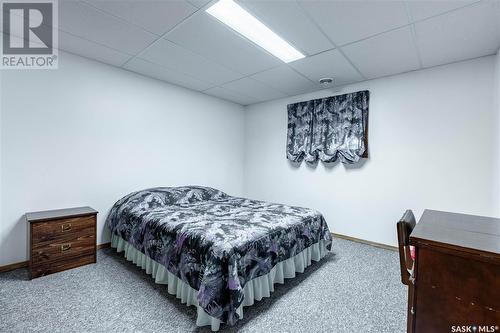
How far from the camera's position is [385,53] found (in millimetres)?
2617

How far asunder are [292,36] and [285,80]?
1223 mm

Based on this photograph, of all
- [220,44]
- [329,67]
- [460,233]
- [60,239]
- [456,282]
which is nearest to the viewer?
[456,282]

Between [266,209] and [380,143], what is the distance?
1.98m

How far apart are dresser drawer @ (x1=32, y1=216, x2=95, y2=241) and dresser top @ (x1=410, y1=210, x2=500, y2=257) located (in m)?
2.99

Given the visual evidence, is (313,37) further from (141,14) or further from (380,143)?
(380,143)

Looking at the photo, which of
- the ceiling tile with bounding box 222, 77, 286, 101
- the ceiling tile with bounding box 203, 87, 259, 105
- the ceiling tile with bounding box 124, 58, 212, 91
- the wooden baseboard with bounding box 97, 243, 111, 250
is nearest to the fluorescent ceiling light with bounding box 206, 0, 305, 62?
the ceiling tile with bounding box 222, 77, 286, 101

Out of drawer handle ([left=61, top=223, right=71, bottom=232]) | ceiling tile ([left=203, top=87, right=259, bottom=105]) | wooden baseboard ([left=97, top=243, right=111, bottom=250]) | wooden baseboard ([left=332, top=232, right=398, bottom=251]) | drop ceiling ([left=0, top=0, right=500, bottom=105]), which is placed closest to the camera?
drop ceiling ([left=0, top=0, right=500, bottom=105])

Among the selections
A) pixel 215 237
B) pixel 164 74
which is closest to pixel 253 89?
pixel 164 74

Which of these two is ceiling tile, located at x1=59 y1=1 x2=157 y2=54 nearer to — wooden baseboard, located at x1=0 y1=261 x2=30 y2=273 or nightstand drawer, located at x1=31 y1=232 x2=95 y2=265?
nightstand drawer, located at x1=31 y1=232 x2=95 y2=265

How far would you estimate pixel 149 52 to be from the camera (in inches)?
107

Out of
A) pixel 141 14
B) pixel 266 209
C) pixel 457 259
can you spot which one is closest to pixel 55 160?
pixel 141 14

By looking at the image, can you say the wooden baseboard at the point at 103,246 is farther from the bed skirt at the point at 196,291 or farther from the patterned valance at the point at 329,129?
the patterned valance at the point at 329,129

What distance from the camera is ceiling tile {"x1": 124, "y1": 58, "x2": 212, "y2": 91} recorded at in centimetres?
307

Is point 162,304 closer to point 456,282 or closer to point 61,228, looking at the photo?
point 61,228
